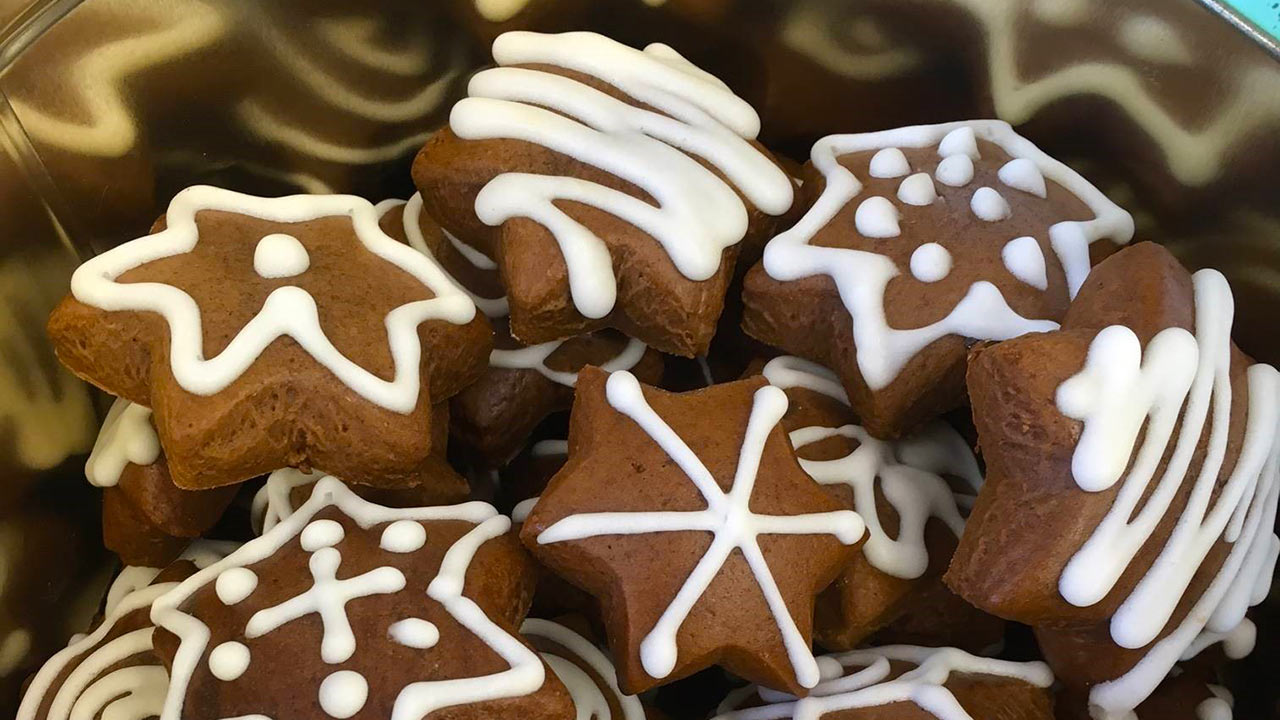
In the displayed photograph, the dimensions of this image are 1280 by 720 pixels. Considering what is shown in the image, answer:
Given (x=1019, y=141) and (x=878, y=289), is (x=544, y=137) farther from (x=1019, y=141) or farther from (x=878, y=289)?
(x=1019, y=141)

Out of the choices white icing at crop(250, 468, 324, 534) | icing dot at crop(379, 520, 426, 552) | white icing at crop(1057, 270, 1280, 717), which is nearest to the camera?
white icing at crop(1057, 270, 1280, 717)

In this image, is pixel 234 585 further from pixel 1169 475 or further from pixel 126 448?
pixel 1169 475

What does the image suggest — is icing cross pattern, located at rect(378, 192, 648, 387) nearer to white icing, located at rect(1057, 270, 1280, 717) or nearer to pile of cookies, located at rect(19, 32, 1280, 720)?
pile of cookies, located at rect(19, 32, 1280, 720)

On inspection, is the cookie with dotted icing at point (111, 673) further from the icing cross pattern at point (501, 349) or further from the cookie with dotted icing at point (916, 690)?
the cookie with dotted icing at point (916, 690)

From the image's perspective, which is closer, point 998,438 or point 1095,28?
point 998,438

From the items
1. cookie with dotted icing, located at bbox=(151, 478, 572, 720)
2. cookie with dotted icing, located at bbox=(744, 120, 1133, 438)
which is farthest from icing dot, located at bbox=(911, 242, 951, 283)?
cookie with dotted icing, located at bbox=(151, 478, 572, 720)

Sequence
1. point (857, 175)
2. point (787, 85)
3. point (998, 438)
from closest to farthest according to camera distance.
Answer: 1. point (998, 438)
2. point (857, 175)
3. point (787, 85)

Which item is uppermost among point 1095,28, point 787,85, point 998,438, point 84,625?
point 1095,28

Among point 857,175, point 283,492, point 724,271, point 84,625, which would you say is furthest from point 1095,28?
point 84,625
